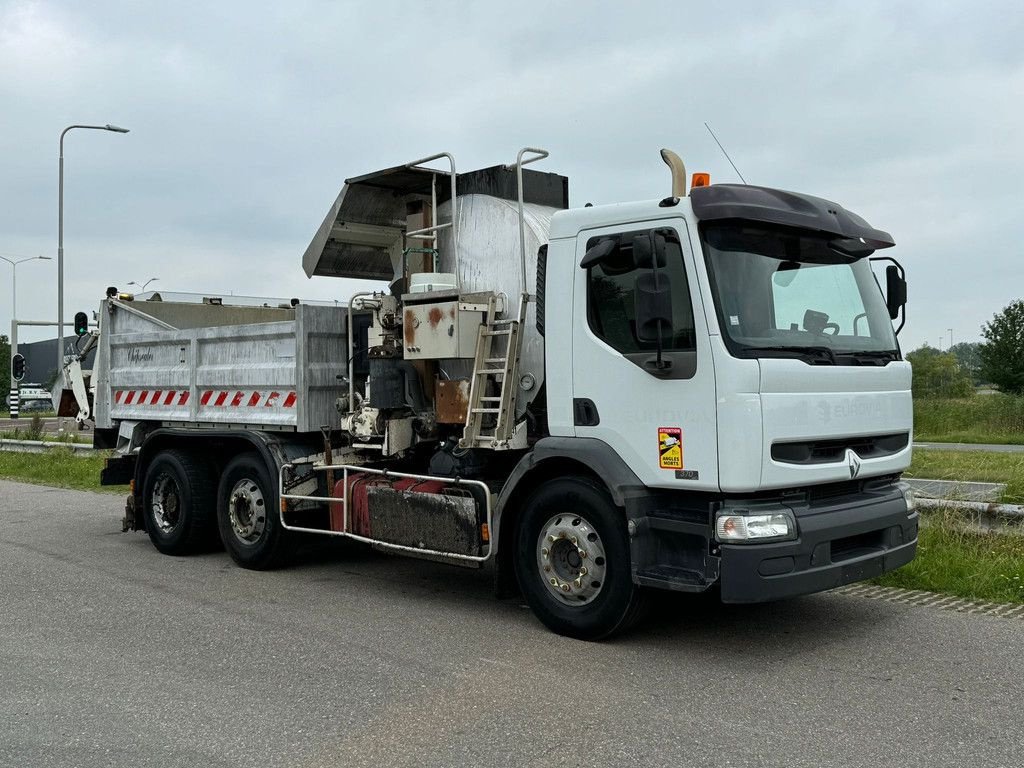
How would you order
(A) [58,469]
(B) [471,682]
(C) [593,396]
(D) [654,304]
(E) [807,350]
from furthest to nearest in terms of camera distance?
(A) [58,469] < (C) [593,396] < (E) [807,350] < (D) [654,304] < (B) [471,682]

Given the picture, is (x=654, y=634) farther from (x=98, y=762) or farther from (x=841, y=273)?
(x=98, y=762)

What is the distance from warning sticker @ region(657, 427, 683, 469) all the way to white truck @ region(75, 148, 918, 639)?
0.04 ft

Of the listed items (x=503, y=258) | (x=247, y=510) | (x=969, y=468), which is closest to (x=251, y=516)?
(x=247, y=510)

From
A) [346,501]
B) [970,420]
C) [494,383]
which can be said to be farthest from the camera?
[970,420]

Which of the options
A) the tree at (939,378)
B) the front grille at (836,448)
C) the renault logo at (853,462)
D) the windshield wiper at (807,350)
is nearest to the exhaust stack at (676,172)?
the windshield wiper at (807,350)

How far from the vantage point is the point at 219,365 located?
8898 millimetres

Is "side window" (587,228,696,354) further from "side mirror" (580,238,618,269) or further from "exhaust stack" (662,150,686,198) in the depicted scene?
"exhaust stack" (662,150,686,198)

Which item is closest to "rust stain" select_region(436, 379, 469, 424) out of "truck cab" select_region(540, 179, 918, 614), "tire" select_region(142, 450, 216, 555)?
"truck cab" select_region(540, 179, 918, 614)

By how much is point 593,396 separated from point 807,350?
123cm

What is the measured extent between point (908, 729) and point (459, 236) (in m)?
4.45

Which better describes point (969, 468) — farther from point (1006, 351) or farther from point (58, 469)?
point (1006, 351)

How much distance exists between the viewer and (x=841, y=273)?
611cm

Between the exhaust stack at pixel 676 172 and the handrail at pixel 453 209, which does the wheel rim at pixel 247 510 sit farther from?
the exhaust stack at pixel 676 172

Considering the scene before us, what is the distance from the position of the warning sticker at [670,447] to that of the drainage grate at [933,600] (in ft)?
7.71
